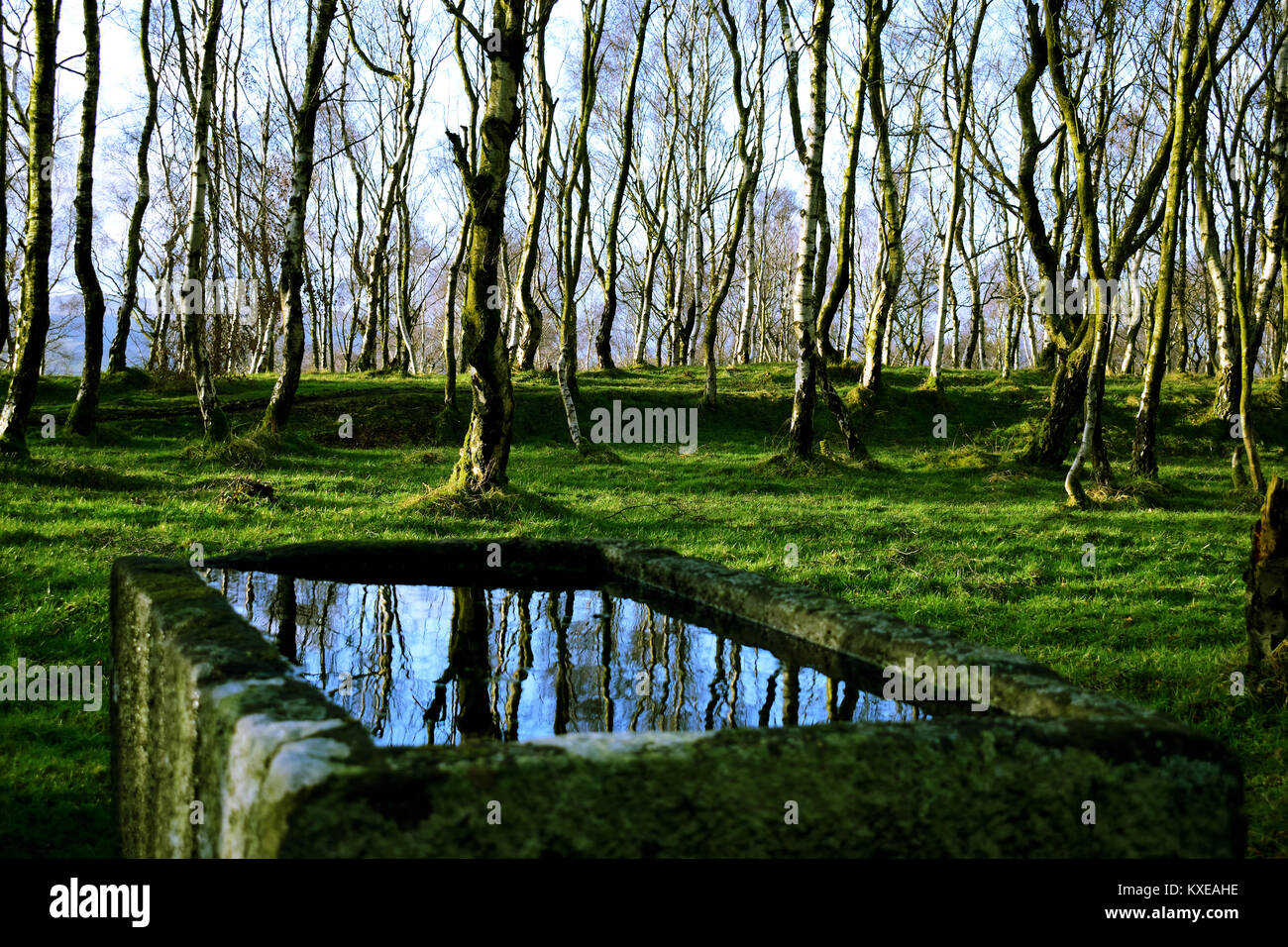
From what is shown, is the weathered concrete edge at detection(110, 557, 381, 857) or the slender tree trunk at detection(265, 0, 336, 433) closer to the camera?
the weathered concrete edge at detection(110, 557, 381, 857)

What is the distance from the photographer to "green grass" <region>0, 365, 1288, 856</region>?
461cm

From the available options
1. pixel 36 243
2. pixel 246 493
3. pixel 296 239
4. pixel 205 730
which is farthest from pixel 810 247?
pixel 205 730

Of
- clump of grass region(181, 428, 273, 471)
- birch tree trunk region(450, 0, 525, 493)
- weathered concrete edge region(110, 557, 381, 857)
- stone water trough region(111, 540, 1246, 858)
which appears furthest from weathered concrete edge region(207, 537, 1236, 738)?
clump of grass region(181, 428, 273, 471)

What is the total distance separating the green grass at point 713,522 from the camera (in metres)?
4.61

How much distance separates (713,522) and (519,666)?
22.0 feet

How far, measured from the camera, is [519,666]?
3.02 meters

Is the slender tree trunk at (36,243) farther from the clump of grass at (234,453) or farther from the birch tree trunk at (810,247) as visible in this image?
the birch tree trunk at (810,247)

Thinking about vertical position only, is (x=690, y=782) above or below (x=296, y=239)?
below

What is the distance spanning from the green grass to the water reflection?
120cm

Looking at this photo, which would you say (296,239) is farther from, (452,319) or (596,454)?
(596,454)

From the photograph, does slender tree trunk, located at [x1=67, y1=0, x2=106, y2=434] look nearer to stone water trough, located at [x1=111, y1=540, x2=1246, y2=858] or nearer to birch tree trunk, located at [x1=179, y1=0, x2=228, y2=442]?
birch tree trunk, located at [x1=179, y1=0, x2=228, y2=442]

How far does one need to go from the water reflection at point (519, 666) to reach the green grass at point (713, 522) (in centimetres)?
120

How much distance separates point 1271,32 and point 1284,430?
8.12 metres
